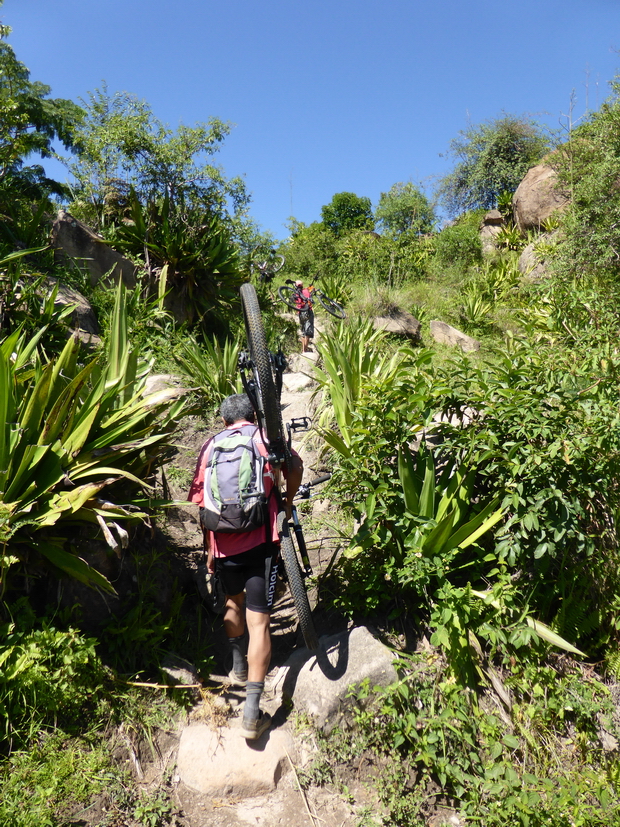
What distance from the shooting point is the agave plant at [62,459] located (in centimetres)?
290

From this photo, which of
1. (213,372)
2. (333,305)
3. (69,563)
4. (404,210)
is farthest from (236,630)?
(404,210)

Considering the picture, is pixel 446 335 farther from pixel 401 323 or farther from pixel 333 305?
pixel 333 305

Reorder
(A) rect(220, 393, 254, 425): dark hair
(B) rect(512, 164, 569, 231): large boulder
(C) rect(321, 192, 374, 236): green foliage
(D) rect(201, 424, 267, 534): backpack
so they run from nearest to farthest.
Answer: (D) rect(201, 424, 267, 534): backpack
(A) rect(220, 393, 254, 425): dark hair
(B) rect(512, 164, 569, 231): large boulder
(C) rect(321, 192, 374, 236): green foliage

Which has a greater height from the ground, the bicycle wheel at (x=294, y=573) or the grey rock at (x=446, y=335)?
the grey rock at (x=446, y=335)

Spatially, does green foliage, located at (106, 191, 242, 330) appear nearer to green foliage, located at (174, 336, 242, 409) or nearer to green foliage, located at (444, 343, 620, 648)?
green foliage, located at (174, 336, 242, 409)

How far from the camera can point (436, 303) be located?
1395cm

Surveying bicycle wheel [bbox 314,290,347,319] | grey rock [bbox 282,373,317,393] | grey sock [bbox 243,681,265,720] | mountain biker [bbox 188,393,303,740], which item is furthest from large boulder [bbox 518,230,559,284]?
grey sock [bbox 243,681,265,720]

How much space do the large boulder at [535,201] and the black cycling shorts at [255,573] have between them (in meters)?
14.6

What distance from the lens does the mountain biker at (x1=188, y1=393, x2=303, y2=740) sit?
119 inches

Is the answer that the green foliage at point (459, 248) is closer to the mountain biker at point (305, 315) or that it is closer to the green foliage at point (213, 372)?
the mountain biker at point (305, 315)

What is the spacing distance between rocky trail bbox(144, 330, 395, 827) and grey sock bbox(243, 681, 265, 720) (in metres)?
0.20

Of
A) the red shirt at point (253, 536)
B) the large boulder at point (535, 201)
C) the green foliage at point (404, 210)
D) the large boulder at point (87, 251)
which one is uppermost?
the green foliage at point (404, 210)

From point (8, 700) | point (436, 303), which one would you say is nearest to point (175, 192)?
point (436, 303)

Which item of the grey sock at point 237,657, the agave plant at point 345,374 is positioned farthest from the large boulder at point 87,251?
the grey sock at point 237,657
